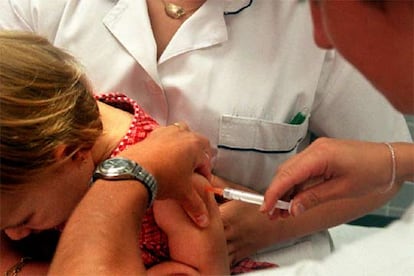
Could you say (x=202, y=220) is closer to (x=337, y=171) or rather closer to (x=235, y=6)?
(x=337, y=171)

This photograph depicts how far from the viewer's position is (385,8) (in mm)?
523

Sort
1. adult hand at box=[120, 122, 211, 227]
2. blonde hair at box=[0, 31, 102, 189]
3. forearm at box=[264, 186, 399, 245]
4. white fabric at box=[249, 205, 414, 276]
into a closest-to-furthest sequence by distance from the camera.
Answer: white fabric at box=[249, 205, 414, 276], blonde hair at box=[0, 31, 102, 189], adult hand at box=[120, 122, 211, 227], forearm at box=[264, 186, 399, 245]

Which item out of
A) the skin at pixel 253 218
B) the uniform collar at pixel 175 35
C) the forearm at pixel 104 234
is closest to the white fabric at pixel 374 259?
the forearm at pixel 104 234

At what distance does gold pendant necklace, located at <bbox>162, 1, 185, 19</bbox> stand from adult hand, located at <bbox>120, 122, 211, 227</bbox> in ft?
0.60

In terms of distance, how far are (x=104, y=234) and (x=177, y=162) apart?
0.22 m

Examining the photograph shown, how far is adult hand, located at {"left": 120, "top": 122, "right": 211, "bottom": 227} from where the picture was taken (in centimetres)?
98

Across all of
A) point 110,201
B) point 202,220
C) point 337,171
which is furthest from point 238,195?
point 110,201

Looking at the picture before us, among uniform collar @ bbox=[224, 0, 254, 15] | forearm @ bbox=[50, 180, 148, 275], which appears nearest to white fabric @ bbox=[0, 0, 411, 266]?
uniform collar @ bbox=[224, 0, 254, 15]

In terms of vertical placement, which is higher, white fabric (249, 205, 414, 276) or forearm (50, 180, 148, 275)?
forearm (50, 180, 148, 275)

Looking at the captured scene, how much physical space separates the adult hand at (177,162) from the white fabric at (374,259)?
0.25 metres

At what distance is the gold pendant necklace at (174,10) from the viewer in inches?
44.3

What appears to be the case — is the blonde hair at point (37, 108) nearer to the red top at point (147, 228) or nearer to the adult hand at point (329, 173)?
the red top at point (147, 228)

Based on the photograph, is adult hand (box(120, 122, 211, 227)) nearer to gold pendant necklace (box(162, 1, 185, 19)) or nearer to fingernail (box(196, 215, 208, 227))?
fingernail (box(196, 215, 208, 227))

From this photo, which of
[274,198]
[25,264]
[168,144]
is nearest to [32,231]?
[25,264]
